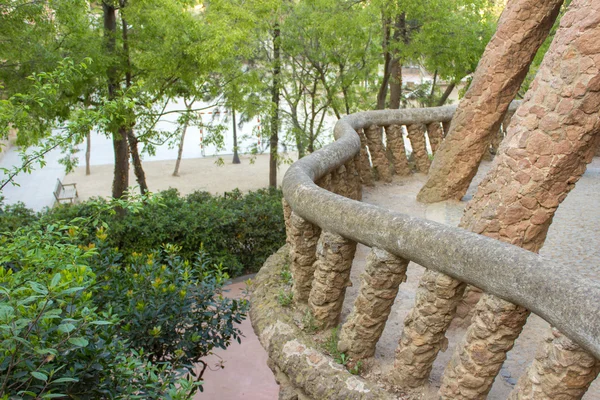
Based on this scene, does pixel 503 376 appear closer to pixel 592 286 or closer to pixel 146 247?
pixel 592 286

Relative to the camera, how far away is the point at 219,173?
79.4 ft

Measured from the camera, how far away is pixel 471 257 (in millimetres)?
3174

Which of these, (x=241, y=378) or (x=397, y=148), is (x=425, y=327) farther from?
(x=241, y=378)

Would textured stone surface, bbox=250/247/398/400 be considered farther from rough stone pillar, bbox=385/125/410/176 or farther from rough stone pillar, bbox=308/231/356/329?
rough stone pillar, bbox=385/125/410/176

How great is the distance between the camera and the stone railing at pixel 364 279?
279 cm

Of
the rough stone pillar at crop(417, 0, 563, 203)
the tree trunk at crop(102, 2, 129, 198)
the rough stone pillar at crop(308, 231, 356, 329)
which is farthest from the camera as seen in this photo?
the tree trunk at crop(102, 2, 129, 198)

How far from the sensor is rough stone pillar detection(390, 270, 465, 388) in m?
3.44

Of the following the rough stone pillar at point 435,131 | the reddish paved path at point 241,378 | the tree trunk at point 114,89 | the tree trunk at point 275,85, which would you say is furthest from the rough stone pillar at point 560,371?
the tree trunk at point 275,85

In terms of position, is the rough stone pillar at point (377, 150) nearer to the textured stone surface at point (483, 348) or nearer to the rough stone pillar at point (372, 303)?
the rough stone pillar at point (372, 303)

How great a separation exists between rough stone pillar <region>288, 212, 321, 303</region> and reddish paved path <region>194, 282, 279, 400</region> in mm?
3913

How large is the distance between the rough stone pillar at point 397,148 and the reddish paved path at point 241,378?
2.82 metres

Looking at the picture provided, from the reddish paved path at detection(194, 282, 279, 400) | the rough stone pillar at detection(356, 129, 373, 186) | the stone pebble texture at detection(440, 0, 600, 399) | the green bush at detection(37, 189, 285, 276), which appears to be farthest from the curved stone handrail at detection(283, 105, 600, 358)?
the green bush at detection(37, 189, 285, 276)

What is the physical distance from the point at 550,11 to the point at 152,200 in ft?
13.0

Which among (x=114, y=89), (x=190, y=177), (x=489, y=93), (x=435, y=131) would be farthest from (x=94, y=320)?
(x=190, y=177)
